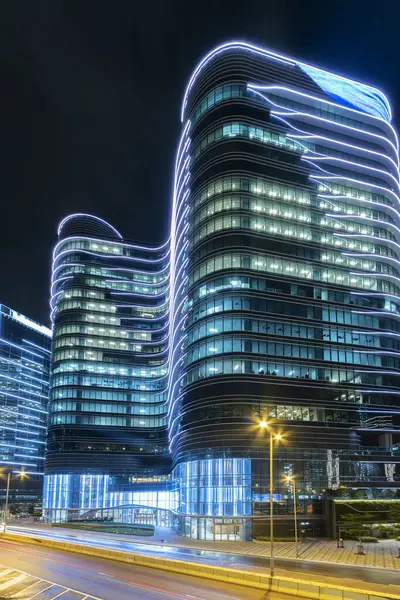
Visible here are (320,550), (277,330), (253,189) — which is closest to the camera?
(320,550)

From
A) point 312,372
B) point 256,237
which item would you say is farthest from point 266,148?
point 312,372

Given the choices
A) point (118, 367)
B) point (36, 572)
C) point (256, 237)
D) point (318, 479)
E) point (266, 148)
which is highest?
point (266, 148)

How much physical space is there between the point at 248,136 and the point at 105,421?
260ft

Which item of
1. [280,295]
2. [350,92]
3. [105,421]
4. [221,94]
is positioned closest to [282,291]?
[280,295]

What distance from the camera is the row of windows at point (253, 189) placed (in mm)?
94681

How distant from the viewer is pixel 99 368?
148 m

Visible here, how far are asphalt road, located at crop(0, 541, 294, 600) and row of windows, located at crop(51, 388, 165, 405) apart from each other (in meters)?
87.6

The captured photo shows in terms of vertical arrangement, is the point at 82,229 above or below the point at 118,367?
above

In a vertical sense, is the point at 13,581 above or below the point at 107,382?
below

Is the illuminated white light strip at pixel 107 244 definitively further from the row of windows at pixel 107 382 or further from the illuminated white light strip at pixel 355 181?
the illuminated white light strip at pixel 355 181

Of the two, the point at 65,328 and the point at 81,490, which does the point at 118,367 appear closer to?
the point at 65,328

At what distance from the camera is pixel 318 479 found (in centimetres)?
8319

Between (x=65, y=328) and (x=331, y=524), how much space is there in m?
90.0

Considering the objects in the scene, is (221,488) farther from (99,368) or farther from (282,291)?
(99,368)
